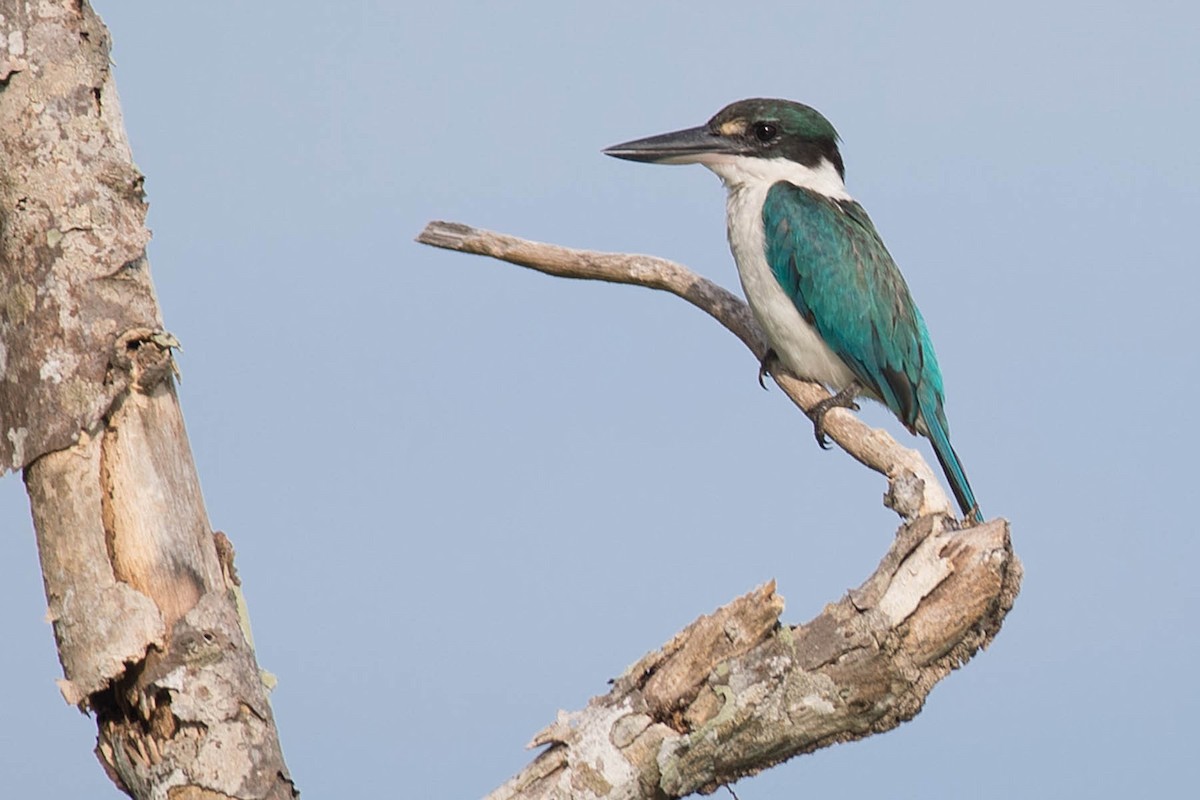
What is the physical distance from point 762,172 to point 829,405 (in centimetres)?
112

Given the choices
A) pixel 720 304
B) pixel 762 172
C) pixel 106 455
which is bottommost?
pixel 106 455

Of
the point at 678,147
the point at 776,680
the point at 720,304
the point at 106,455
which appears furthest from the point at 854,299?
the point at 106,455

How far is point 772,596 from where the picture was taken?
3.50 metres

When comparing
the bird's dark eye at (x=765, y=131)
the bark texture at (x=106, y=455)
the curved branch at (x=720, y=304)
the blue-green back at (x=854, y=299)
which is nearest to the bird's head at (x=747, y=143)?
the bird's dark eye at (x=765, y=131)

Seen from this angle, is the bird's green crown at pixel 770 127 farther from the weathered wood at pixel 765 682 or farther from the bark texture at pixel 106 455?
the bark texture at pixel 106 455

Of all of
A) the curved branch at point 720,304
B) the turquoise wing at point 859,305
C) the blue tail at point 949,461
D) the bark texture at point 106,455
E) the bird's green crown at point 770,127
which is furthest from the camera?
the bird's green crown at point 770,127

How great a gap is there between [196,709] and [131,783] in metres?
0.28

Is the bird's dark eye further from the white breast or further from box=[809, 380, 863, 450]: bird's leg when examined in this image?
box=[809, 380, 863, 450]: bird's leg

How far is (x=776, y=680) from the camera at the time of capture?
11.4 feet

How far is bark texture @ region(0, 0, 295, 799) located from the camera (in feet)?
11.2

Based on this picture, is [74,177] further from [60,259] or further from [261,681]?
[261,681]

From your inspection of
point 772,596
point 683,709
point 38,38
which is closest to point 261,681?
point 683,709

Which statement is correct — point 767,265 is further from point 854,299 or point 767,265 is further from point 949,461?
point 949,461

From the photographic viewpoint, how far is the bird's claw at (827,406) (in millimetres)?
5124
